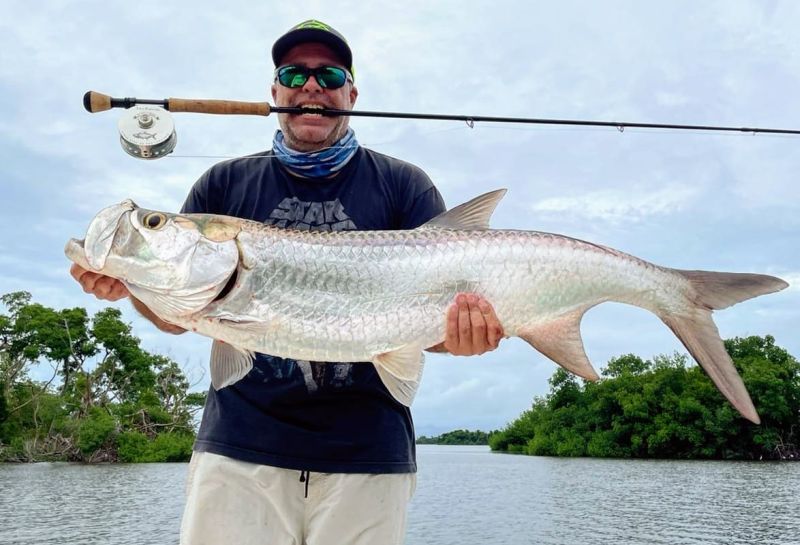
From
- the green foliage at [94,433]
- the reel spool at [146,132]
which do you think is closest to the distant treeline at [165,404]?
the green foliage at [94,433]

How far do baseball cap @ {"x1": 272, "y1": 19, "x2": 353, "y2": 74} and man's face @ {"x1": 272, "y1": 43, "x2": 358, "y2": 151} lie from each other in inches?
1.3

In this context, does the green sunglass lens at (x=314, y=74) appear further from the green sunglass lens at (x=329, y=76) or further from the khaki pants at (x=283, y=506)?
the khaki pants at (x=283, y=506)

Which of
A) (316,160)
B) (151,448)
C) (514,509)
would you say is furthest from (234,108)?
(151,448)

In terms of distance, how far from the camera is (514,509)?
107 ft

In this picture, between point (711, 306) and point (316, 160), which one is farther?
point (316, 160)

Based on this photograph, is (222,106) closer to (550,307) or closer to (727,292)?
(550,307)

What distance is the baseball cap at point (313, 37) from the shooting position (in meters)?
4.33

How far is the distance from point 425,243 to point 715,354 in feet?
4.96

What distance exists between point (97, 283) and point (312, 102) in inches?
68.0

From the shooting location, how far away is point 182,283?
11.1 feet

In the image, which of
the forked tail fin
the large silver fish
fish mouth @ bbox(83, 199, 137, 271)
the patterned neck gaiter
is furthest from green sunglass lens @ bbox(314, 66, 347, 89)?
the forked tail fin

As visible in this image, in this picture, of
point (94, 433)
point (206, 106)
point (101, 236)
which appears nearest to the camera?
point (101, 236)

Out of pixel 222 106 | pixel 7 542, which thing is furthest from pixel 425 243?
pixel 7 542

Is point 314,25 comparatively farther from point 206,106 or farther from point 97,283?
point 97,283
